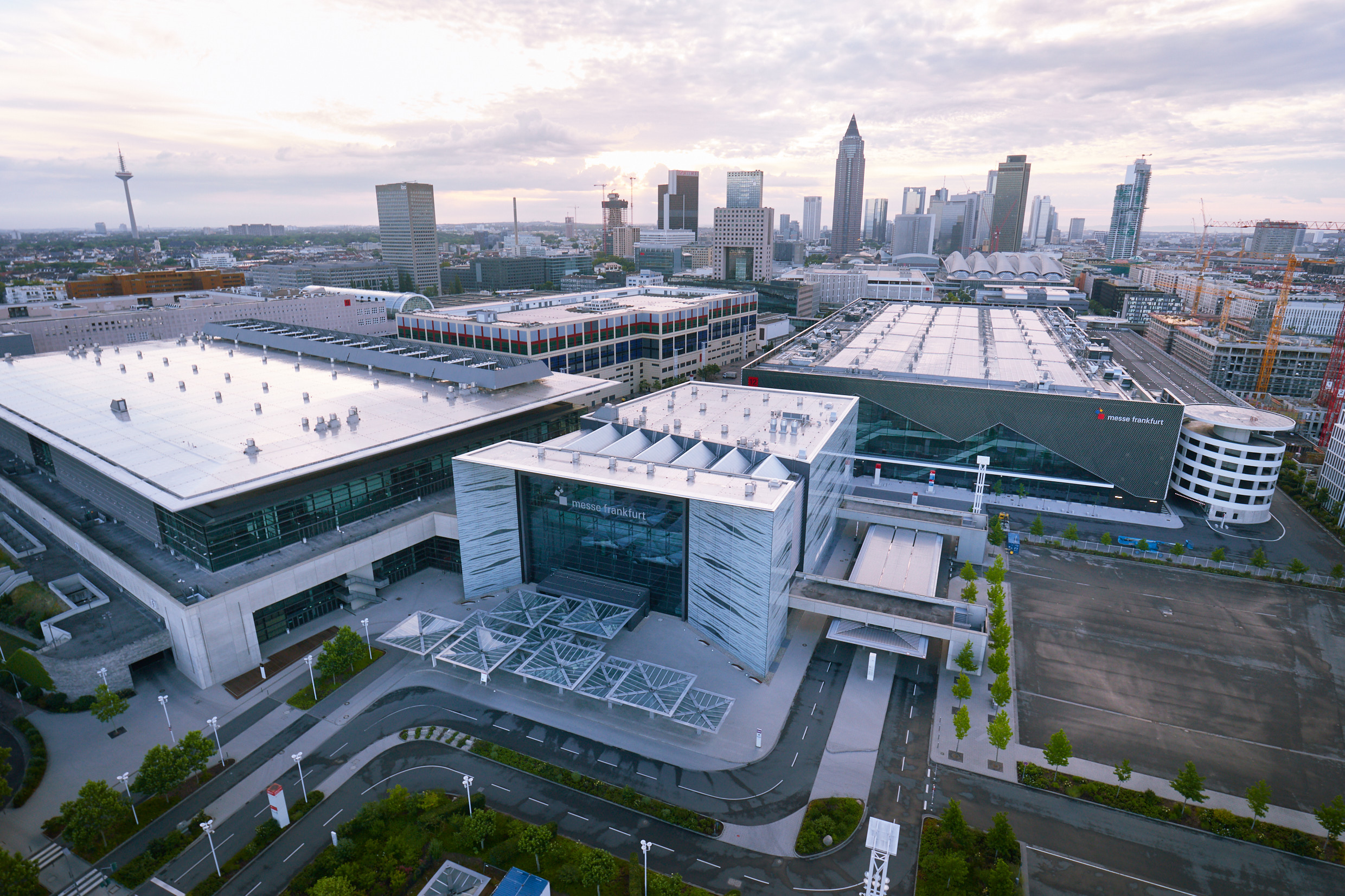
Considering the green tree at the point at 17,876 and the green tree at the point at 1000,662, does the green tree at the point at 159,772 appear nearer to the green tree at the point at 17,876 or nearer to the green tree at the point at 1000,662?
the green tree at the point at 17,876

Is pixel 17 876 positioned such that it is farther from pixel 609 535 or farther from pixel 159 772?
pixel 609 535

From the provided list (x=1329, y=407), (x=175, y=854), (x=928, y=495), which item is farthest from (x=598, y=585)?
(x=1329, y=407)

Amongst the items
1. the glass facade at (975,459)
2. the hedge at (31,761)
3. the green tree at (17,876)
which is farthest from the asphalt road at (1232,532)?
the hedge at (31,761)

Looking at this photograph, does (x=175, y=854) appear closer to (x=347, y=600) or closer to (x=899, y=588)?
(x=347, y=600)

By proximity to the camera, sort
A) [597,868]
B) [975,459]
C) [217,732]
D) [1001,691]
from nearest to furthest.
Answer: [597,868] → [217,732] → [1001,691] → [975,459]

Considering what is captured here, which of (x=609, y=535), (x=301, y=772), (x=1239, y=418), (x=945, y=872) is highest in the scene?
(x=1239, y=418)

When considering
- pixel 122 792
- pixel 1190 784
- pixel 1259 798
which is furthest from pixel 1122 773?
pixel 122 792
